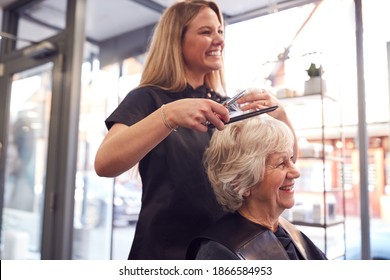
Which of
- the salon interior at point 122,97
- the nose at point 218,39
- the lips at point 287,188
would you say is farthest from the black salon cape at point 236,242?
the nose at point 218,39

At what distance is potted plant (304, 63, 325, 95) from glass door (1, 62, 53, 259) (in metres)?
1.34

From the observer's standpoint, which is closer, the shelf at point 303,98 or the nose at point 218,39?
the nose at point 218,39

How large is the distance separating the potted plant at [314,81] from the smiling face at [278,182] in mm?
430

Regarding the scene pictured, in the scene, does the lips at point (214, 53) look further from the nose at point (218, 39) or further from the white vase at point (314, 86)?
the white vase at point (314, 86)

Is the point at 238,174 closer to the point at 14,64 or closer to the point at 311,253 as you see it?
the point at 311,253

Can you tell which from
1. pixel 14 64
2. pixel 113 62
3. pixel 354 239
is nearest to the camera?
pixel 354 239

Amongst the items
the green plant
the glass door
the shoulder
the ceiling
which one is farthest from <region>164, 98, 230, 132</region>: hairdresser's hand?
the glass door

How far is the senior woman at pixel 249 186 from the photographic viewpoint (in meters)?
1.00

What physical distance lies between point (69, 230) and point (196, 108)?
1.40 meters

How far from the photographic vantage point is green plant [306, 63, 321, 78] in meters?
1.31

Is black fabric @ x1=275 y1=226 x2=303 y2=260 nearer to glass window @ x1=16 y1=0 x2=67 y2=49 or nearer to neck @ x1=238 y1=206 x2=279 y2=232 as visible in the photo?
neck @ x1=238 y1=206 x2=279 y2=232

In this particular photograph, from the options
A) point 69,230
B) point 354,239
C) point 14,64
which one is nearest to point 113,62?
point 14,64

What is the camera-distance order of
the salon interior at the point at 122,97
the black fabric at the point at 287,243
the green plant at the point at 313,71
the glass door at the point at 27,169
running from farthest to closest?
the glass door at the point at 27,169 < the green plant at the point at 313,71 < the salon interior at the point at 122,97 < the black fabric at the point at 287,243
